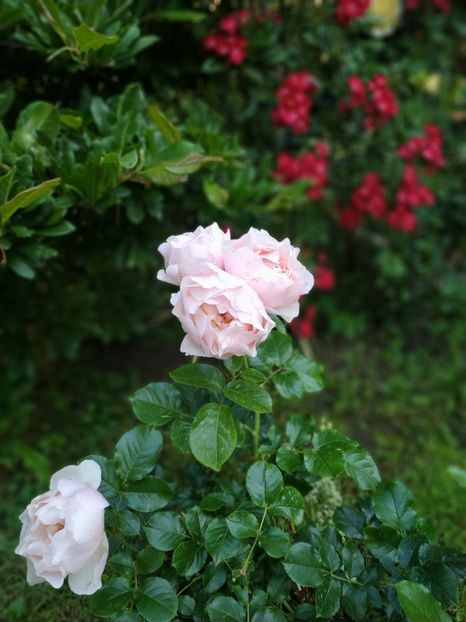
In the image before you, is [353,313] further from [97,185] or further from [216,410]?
[216,410]

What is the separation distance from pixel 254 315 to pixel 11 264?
2.22ft

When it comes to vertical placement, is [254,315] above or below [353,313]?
above

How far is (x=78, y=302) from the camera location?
2.34 meters

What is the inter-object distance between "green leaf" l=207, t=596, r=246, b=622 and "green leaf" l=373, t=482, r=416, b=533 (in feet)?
1.01

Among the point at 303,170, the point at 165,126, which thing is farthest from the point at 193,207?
the point at 303,170

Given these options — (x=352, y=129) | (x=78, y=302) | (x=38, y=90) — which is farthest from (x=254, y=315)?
(x=352, y=129)

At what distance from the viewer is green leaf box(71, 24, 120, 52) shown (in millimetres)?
1378

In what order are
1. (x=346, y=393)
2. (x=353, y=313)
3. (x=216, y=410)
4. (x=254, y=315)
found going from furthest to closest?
1. (x=353, y=313)
2. (x=346, y=393)
3. (x=216, y=410)
4. (x=254, y=315)

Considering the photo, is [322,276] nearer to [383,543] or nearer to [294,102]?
[294,102]

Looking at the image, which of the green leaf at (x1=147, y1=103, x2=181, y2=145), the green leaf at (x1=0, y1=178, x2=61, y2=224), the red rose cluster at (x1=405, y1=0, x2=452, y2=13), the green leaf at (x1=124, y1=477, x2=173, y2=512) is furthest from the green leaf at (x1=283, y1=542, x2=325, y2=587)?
the red rose cluster at (x1=405, y1=0, x2=452, y2=13)

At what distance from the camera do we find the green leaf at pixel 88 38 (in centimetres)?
138

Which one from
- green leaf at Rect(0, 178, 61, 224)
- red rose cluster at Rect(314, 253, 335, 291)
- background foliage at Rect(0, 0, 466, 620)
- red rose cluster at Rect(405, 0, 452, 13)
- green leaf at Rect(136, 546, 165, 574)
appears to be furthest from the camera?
red rose cluster at Rect(405, 0, 452, 13)

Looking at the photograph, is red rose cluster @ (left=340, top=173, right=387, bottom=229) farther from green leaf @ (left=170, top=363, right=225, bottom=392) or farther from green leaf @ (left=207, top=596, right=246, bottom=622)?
green leaf @ (left=207, top=596, right=246, bottom=622)

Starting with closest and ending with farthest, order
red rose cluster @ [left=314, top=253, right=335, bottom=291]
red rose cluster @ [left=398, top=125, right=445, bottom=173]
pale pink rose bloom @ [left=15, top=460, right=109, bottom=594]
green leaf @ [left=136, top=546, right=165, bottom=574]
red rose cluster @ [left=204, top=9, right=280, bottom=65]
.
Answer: pale pink rose bloom @ [left=15, top=460, right=109, bottom=594]
green leaf @ [left=136, top=546, right=165, bottom=574]
red rose cluster @ [left=204, top=9, right=280, bottom=65]
red rose cluster @ [left=398, top=125, right=445, bottom=173]
red rose cluster @ [left=314, top=253, right=335, bottom=291]
